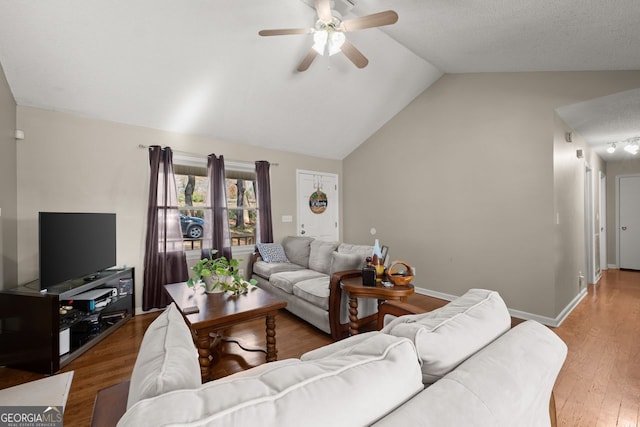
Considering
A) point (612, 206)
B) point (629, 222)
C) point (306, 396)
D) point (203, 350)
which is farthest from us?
point (612, 206)

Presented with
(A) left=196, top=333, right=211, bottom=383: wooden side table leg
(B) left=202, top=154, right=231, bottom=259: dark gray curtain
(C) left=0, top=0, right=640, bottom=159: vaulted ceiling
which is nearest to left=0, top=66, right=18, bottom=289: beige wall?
(C) left=0, top=0, right=640, bottom=159: vaulted ceiling

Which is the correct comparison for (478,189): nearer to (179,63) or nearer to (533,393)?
(533,393)

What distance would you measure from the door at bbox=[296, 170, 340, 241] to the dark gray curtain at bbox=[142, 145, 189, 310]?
6.87ft

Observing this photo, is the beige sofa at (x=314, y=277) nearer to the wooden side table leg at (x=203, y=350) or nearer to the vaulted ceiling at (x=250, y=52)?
the wooden side table leg at (x=203, y=350)

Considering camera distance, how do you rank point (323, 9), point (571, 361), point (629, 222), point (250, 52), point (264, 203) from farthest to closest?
point (629, 222) < point (264, 203) < point (250, 52) < point (571, 361) < point (323, 9)

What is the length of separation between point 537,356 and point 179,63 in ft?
11.9

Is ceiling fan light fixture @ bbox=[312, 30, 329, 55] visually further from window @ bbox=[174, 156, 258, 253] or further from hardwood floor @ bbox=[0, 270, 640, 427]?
hardwood floor @ bbox=[0, 270, 640, 427]

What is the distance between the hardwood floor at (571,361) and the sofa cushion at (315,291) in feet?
1.11

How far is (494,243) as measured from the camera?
3584 millimetres

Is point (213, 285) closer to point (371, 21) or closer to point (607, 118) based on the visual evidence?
point (371, 21)

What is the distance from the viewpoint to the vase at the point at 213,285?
261 centimetres

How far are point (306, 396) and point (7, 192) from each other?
3703 millimetres

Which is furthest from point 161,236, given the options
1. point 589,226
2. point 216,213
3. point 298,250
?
point 589,226

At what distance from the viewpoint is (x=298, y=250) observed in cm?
441
